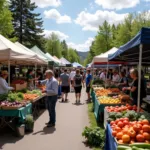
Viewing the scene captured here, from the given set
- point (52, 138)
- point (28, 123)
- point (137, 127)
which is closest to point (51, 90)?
point (28, 123)

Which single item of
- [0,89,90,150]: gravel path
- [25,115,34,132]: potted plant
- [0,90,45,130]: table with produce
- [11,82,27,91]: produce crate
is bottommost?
[0,89,90,150]: gravel path

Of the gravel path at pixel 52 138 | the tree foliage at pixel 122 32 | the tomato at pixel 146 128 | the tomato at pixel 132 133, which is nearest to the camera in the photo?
the tomato at pixel 132 133

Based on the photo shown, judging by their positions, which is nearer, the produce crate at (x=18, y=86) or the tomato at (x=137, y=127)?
the tomato at (x=137, y=127)

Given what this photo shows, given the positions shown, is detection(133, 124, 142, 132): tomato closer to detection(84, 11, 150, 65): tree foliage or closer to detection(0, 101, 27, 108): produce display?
detection(0, 101, 27, 108): produce display

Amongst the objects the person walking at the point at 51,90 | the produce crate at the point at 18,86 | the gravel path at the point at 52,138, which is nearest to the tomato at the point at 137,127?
the gravel path at the point at 52,138

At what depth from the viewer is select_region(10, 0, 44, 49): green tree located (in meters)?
48.0

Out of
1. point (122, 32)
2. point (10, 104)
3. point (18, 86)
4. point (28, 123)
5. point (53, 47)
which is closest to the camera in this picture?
point (10, 104)

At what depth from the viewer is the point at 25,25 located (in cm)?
4875

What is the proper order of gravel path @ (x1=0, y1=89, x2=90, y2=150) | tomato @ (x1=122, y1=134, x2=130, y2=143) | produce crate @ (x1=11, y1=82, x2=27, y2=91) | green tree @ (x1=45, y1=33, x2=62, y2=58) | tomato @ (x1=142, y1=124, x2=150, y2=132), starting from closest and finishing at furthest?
tomato @ (x1=122, y1=134, x2=130, y2=143) < tomato @ (x1=142, y1=124, x2=150, y2=132) < gravel path @ (x1=0, y1=89, x2=90, y2=150) < produce crate @ (x1=11, y1=82, x2=27, y2=91) < green tree @ (x1=45, y1=33, x2=62, y2=58)

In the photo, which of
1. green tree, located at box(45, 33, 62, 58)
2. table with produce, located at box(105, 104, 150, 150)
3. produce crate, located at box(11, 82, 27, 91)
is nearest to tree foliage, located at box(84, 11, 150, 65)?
green tree, located at box(45, 33, 62, 58)

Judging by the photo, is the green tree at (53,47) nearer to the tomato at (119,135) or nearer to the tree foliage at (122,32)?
the tree foliage at (122,32)

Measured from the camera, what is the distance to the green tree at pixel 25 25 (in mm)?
48000

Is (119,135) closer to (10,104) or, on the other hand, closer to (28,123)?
(28,123)

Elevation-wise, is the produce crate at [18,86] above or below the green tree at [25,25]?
below
